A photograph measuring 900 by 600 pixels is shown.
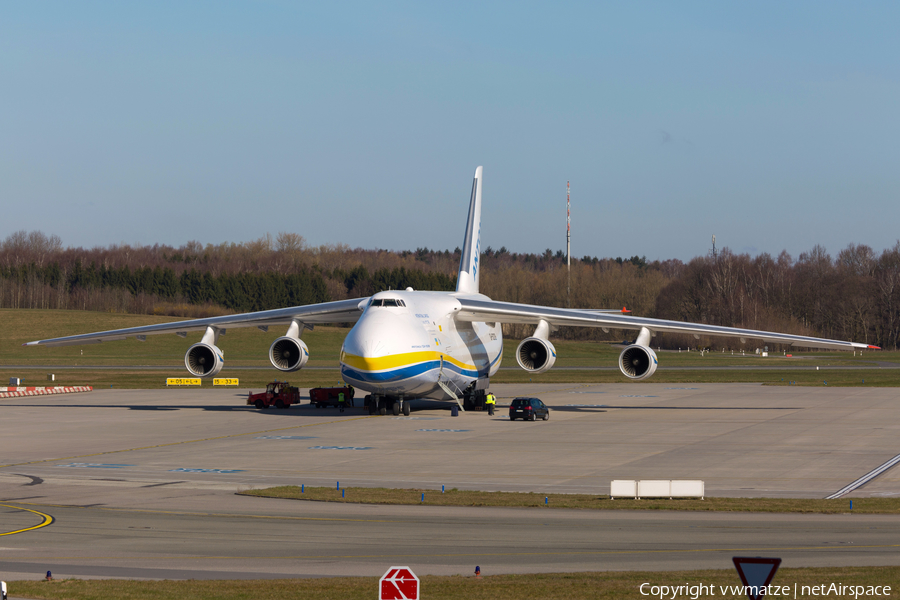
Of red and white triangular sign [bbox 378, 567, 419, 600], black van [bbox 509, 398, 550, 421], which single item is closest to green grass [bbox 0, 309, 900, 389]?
black van [bbox 509, 398, 550, 421]

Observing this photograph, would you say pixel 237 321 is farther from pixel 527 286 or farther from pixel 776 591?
pixel 527 286

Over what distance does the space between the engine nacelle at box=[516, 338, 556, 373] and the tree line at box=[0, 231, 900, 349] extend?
91758mm

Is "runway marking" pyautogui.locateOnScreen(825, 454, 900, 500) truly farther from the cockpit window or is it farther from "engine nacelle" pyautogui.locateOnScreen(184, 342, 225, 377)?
"engine nacelle" pyautogui.locateOnScreen(184, 342, 225, 377)

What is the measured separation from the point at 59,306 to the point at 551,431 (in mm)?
157985

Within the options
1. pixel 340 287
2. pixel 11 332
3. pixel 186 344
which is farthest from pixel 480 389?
pixel 340 287

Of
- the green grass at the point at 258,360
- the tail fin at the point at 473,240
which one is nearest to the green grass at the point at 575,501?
the tail fin at the point at 473,240

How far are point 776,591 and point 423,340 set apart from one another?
28622mm

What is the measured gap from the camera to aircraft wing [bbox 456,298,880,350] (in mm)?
41469

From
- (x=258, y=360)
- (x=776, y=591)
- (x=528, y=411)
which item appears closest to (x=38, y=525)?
(x=776, y=591)

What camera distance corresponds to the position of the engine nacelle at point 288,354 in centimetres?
4331

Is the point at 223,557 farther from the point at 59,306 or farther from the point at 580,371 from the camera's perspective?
the point at 59,306

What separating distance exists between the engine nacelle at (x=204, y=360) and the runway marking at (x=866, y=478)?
2850 cm

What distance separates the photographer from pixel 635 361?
139 feet

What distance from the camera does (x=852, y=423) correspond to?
38.4 meters
